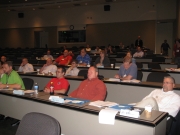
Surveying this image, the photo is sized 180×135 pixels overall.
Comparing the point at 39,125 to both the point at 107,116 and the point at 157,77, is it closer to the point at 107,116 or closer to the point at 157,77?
the point at 107,116

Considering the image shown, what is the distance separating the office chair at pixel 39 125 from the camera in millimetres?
1619

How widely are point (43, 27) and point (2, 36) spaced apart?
521 cm

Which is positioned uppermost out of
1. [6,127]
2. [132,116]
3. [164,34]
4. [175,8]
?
[175,8]

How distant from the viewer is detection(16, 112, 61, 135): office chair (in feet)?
5.31

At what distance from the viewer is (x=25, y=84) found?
4.61 metres

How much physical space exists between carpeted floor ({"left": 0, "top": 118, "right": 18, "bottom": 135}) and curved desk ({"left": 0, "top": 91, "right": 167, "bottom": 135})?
0.32 meters

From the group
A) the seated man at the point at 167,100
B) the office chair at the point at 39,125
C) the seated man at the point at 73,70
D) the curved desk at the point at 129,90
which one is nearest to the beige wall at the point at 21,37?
the seated man at the point at 73,70

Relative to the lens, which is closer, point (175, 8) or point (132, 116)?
point (132, 116)

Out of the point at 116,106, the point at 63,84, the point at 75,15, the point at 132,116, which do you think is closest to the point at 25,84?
the point at 63,84

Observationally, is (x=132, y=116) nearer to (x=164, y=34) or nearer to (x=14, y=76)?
Result: (x=14, y=76)

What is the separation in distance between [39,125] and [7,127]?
9.08 feet

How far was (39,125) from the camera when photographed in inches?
67.1

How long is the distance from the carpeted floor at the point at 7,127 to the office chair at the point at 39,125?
91.9 inches

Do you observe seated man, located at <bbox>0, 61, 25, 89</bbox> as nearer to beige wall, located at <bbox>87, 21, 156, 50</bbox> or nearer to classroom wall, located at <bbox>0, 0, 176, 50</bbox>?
classroom wall, located at <bbox>0, 0, 176, 50</bbox>
